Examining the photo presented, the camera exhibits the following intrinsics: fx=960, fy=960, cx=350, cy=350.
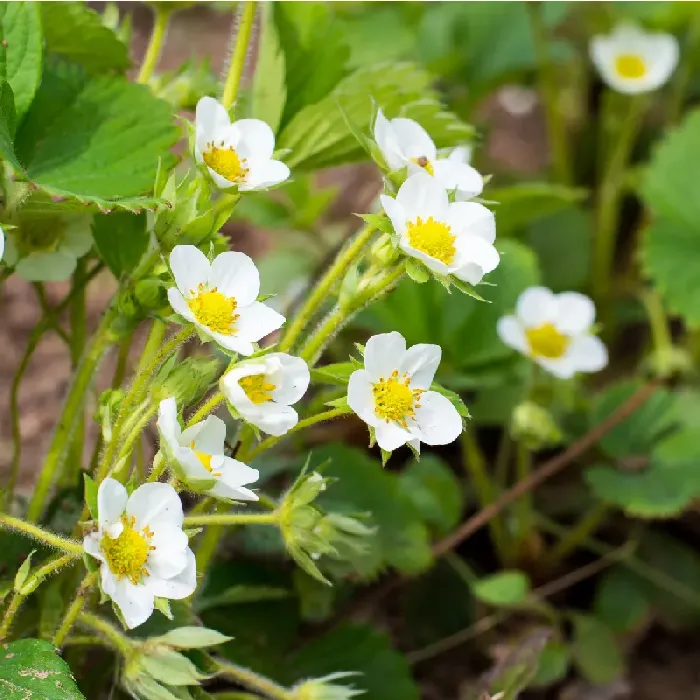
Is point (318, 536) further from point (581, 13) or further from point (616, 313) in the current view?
point (581, 13)

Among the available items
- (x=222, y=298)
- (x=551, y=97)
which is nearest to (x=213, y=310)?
(x=222, y=298)

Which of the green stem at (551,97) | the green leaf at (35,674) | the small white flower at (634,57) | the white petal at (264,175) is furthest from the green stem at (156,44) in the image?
the small white flower at (634,57)

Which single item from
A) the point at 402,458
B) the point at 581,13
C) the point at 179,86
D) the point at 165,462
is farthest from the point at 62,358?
the point at 581,13

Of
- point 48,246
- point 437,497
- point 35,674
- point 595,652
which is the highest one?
point 48,246

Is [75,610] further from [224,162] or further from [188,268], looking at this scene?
[224,162]

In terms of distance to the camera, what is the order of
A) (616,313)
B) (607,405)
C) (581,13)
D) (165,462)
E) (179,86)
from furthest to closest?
(581,13)
(616,313)
(607,405)
(179,86)
(165,462)

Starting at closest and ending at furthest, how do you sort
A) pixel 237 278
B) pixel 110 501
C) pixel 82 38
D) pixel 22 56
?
1. pixel 110 501
2. pixel 237 278
3. pixel 22 56
4. pixel 82 38

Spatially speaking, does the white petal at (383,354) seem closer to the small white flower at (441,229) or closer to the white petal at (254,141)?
the small white flower at (441,229)
